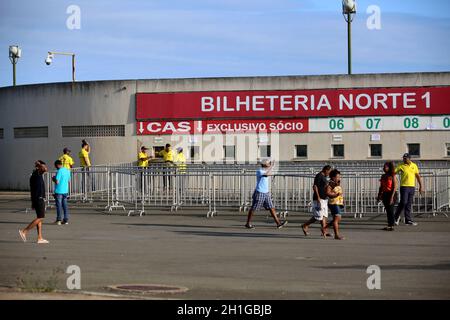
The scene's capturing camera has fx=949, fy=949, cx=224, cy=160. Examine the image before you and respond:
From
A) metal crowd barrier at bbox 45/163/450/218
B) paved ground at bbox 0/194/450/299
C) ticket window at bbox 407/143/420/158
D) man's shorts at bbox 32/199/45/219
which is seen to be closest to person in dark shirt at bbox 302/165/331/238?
paved ground at bbox 0/194/450/299

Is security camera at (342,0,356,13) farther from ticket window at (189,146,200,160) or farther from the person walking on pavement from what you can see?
the person walking on pavement

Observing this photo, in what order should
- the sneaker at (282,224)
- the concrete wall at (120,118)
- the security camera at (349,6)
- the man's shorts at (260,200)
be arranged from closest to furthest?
1. the man's shorts at (260,200)
2. the sneaker at (282,224)
3. the concrete wall at (120,118)
4. the security camera at (349,6)

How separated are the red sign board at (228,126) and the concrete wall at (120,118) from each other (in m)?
0.36

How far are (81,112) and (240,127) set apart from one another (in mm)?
7340

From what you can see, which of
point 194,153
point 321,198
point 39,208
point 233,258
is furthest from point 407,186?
A: point 194,153

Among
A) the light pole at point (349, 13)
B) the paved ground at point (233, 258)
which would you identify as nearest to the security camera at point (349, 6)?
the light pole at point (349, 13)

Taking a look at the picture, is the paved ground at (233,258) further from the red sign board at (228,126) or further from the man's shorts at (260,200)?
the red sign board at (228,126)

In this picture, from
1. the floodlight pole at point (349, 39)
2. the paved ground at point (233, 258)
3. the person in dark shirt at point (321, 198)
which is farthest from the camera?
the floodlight pole at point (349, 39)

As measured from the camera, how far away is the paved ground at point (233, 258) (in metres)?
12.6

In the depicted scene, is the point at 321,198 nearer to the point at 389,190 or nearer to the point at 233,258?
the point at 389,190

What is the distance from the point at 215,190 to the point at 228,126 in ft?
43.8

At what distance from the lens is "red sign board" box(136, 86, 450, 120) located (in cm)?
3975

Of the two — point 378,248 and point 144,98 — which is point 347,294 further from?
point 144,98
